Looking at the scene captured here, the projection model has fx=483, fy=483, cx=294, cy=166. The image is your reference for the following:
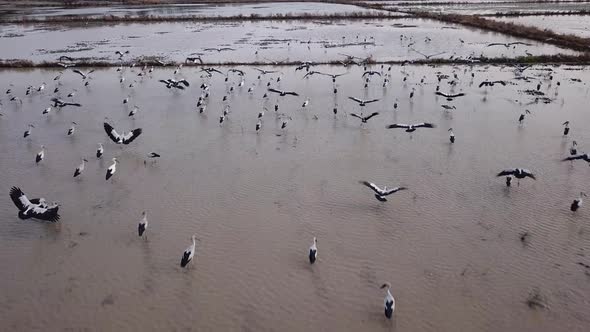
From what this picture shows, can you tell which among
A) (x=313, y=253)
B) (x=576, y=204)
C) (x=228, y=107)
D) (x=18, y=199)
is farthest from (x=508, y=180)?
(x=18, y=199)

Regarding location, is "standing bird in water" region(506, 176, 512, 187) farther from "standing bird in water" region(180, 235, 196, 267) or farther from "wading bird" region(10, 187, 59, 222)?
"wading bird" region(10, 187, 59, 222)

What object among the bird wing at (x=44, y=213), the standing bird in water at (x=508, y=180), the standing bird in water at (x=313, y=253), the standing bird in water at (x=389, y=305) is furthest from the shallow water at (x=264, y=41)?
the standing bird in water at (x=389, y=305)

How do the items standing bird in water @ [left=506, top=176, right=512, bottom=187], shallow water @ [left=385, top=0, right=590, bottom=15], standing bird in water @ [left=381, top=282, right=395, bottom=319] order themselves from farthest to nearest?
shallow water @ [left=385, top=0, right=590, bottom=15]
standing bird in water @ [left=506, top=176, right=512, bottom=187]
standing bird in water @ [left=381, top=282, right=395, bottom=319]

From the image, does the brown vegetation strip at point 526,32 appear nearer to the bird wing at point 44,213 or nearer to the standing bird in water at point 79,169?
the standing bird in water at point 79,169

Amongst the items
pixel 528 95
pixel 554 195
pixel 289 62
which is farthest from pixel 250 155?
pixel 289 62

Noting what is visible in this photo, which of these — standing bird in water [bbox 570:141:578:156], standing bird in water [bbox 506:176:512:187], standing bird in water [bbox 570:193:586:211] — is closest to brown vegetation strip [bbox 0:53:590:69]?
standing bird in water [bbox 570:141:578:156]
